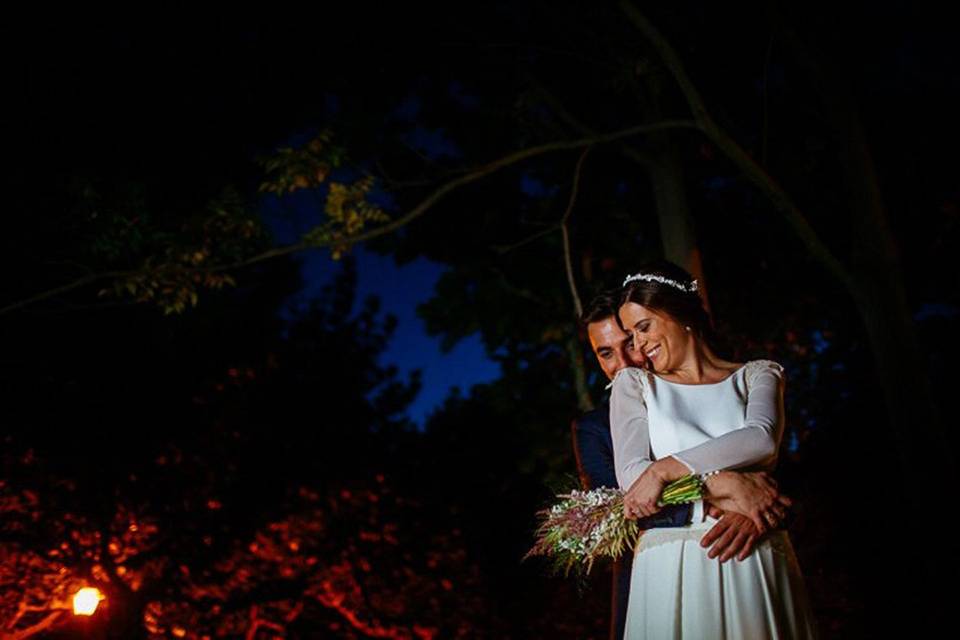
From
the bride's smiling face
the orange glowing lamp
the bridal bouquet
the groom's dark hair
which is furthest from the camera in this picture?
the orange glowing lamp

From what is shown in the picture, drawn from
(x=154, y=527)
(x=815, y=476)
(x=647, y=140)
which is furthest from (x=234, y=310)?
(x=815, y=476)

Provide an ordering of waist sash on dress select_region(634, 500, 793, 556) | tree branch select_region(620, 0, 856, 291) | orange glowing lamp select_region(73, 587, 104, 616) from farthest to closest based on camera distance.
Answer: orange glowing lamp select_region(73, 587, 104, 616) → tree branch select_region(620, 0, 856, 291) → waist sash on dress select_region(634, 500, 793, 556)

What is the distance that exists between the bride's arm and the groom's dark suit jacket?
52 centimetres

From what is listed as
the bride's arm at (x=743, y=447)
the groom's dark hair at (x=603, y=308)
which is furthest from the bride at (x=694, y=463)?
the groom's dark hair at (x=603, y=308)

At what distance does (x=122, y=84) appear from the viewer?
6.97 meters

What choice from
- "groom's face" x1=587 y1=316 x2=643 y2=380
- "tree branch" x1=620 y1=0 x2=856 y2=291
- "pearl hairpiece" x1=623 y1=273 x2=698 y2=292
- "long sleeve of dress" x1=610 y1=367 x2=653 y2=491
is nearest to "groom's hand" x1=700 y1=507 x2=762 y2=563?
"long sleeve of dress" x1=610 y1=367 x2=653 y2=491

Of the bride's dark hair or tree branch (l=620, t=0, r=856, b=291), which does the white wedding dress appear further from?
tree branch (l=620, t=0, r=856, b=291)

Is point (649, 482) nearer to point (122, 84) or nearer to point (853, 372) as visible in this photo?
point (122, 84)

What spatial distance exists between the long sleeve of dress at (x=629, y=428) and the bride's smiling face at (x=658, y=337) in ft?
0.34

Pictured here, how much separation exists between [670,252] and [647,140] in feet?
4.61

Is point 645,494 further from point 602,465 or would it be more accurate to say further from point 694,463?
point 602,465

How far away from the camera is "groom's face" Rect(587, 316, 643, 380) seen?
12.5 ft

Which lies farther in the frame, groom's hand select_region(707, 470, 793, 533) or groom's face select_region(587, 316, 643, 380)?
groom's face select_region(587, 316, 643, 380)

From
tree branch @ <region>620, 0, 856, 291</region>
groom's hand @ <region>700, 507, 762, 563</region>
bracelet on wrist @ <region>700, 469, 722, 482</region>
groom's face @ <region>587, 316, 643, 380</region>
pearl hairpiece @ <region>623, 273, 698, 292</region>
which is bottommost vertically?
groom's hand @ <region>700, 507, 762, 563</region>
